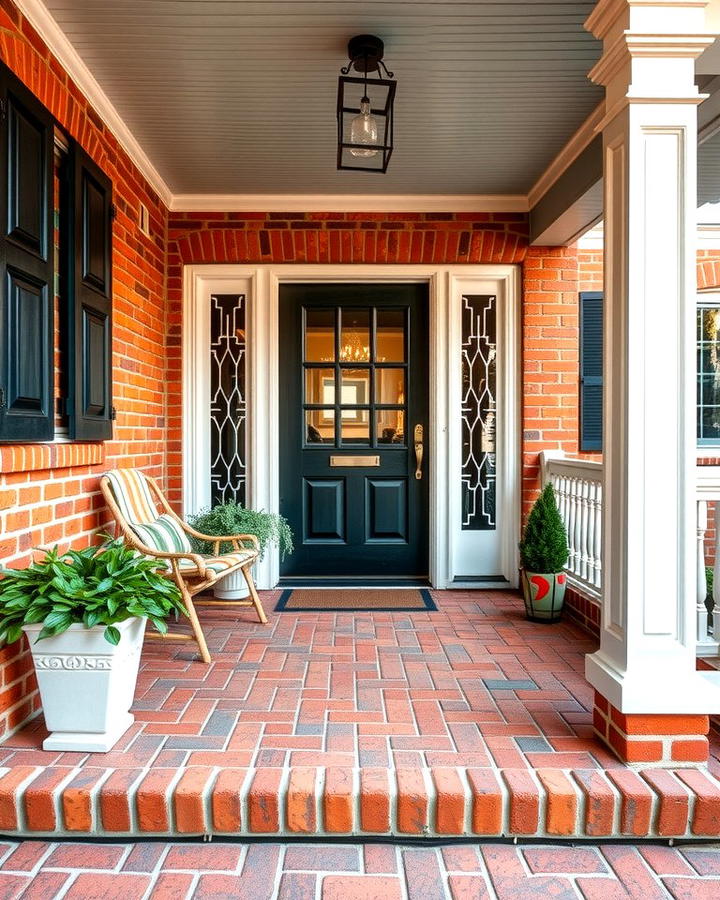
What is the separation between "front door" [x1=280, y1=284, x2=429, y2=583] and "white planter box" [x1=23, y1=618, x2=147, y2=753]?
7.96 feet

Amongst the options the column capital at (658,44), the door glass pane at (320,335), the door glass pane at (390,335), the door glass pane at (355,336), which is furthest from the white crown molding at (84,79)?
the column capital at (658,44)

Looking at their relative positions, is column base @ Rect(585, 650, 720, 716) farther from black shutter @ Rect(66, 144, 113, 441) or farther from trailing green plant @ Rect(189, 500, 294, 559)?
trailing green plant @ Rect(189, 500, 294, 559)

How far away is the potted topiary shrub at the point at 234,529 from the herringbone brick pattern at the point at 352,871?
2.18m

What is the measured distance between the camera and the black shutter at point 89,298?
2762mm

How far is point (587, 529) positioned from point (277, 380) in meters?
2.14

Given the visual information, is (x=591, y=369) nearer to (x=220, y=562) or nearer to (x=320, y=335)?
(x=320, y=335)

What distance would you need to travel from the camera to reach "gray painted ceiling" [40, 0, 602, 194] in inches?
97.6

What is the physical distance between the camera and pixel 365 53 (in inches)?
104

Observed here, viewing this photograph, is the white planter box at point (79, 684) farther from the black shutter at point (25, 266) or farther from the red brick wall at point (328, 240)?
the red brick wall at point (328, 240)

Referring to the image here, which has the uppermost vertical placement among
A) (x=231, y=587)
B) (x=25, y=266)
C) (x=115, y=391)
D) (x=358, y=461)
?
(x=25, y=266)

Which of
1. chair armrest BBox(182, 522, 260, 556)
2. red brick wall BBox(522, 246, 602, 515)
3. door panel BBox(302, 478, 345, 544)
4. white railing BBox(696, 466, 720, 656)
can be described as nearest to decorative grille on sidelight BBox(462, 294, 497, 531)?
red brick wall BBox(522, 246, 602, 515)

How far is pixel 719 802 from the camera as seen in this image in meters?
1.85

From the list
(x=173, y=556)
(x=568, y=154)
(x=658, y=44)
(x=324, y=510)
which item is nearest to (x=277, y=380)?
(x=324, y=510)

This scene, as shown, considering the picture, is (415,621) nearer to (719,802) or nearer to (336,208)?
(719,802)
